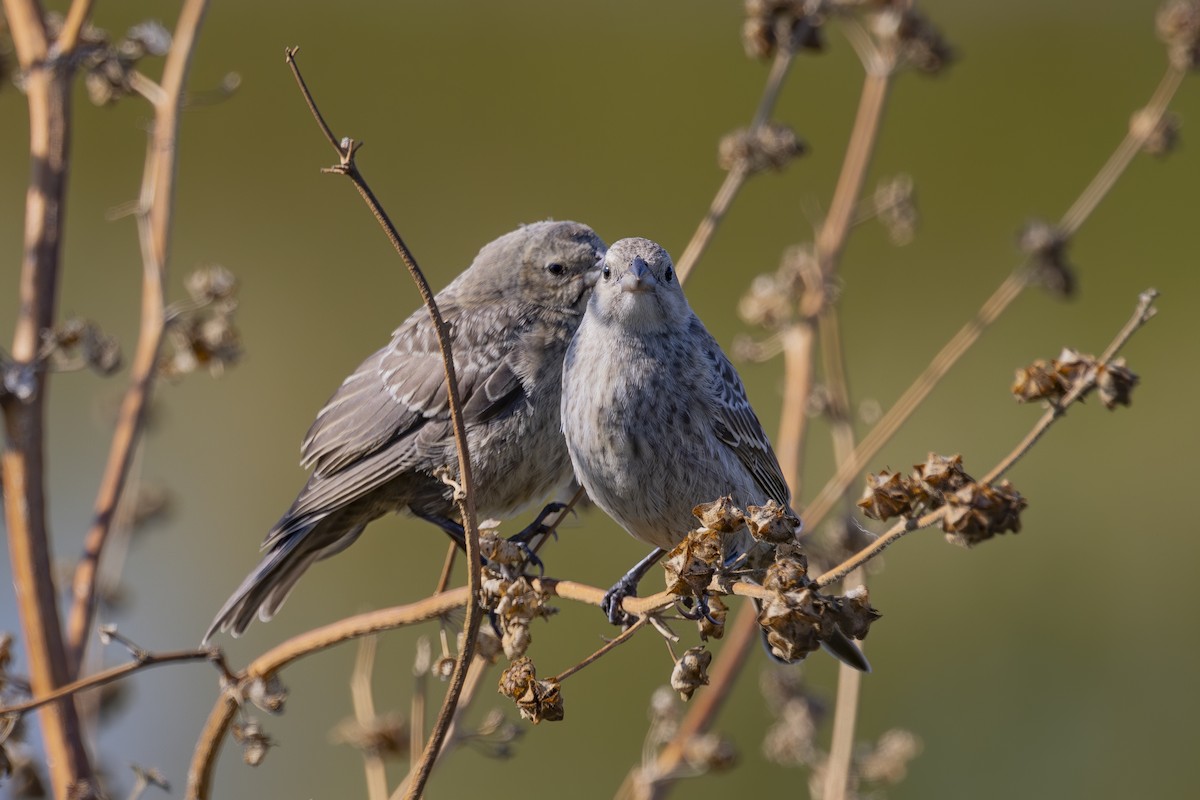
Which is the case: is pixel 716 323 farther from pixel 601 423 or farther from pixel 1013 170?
pixel 601 423

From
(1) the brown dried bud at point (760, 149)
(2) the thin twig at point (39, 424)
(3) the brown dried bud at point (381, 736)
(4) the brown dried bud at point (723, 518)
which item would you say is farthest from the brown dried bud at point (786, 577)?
(1) the brown dried bud at point (760, 149)

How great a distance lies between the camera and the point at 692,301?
652 centimetres

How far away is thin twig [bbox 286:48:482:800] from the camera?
5.18ft

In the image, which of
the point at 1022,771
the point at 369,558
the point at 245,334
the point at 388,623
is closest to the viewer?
the point at 388,623

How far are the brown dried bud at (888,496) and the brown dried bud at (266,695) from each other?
3.10 ft

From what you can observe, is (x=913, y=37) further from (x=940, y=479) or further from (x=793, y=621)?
(x=793, y=621)

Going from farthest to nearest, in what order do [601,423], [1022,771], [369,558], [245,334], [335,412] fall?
[245,334]
[369,558]
[1022,771]
[335,412]
[601,423]

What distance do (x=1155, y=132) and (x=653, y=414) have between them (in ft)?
4.63

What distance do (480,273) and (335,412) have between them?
0.52 meters

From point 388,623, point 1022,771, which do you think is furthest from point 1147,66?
point 388,623

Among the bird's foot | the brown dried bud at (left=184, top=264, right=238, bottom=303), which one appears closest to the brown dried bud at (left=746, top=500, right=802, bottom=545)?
the bird's foot

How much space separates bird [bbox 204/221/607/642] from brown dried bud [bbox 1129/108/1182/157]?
4.29 ft

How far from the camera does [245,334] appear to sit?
7.03 m

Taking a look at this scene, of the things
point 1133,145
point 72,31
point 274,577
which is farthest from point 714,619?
point 1133,145
